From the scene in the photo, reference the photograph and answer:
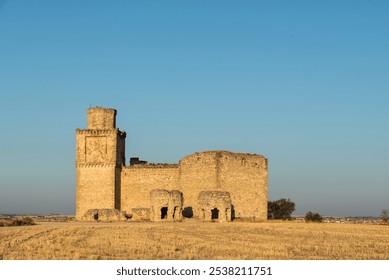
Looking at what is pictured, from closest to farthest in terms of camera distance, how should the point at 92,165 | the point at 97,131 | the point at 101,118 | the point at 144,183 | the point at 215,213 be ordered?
1. the point at 215,213
2. the point at 144,183
3. the point at 92,165
4. the point at 97,131
5. the point at 101,118

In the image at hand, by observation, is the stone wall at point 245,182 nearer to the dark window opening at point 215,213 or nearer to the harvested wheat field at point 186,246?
the dark window opening at point 215,213

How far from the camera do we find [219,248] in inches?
858

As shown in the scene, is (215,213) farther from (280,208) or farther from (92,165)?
(280,208)

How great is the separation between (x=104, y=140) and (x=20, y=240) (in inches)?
957

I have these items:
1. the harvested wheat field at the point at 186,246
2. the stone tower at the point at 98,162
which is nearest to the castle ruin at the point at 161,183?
the stone tower at the point at 98,162

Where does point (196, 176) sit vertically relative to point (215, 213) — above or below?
above

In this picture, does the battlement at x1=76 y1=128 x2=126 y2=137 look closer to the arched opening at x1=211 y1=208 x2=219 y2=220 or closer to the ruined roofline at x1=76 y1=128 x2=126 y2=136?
the ruined roofline at x1=76 y1=128 x2=126 y2=136

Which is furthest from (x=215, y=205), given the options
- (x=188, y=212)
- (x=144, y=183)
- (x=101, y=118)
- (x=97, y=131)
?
(x=101, y=118)

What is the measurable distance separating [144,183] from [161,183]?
1.33m

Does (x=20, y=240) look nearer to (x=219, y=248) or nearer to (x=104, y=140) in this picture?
(x=219, y=248)

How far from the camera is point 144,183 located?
48.1 meters

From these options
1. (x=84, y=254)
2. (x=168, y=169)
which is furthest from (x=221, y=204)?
(x=84, y=254)

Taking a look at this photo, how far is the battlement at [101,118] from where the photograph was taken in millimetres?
49406
